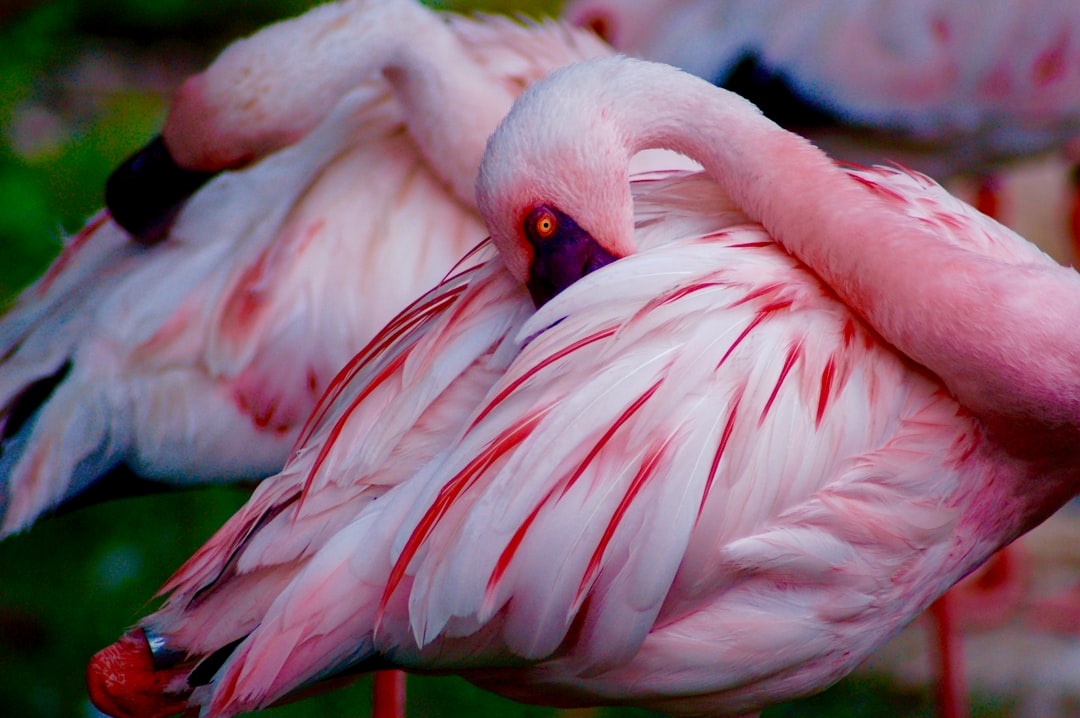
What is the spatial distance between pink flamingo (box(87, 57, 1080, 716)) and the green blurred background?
33 cm

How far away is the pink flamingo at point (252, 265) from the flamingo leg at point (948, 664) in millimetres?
1368

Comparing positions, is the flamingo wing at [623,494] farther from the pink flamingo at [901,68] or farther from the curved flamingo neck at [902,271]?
the pink flamingo at [901,68]

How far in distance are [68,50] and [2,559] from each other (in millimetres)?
2707

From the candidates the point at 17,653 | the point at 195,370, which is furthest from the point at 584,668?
the point at 17,653

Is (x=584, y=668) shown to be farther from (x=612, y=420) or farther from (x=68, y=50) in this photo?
(x=68, y=50)

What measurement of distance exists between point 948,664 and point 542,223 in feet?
5.24

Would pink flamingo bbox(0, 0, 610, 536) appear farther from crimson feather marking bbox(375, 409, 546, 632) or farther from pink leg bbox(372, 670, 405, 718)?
crimson feather marking bbox(375, 409, 546, 632)

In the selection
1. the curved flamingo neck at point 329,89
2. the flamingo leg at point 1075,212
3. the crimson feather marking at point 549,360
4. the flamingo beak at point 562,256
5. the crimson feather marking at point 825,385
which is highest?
the curved flamingo neck at point 329,89

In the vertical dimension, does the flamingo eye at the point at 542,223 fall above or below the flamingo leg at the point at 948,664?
above

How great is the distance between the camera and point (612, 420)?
146cm

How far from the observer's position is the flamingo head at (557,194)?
5.44ft

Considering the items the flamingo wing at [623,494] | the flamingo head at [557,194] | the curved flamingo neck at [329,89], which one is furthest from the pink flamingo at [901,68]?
the flamingo wing at [623,494]

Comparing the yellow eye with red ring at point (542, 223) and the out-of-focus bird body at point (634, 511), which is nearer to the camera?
the out-of-focus bird body at point (634, 511)

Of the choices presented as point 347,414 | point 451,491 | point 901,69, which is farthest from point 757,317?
point 901,69
